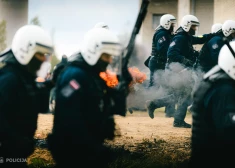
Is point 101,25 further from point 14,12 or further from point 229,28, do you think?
point 14,12

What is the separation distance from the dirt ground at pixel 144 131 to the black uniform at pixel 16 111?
3260 mm

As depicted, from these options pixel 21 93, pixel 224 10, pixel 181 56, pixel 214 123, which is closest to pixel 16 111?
pixel 21 93

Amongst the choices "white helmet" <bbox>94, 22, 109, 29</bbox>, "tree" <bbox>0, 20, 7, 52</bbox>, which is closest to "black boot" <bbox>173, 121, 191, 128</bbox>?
"white helmet" <bbox>94, 22, 109, 29</bbox>

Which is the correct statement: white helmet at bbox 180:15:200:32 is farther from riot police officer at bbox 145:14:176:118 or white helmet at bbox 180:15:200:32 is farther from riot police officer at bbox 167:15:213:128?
riot police officer at bbox 145:14:176:118

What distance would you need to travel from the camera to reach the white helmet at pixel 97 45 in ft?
13.4

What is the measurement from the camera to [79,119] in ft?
11.9

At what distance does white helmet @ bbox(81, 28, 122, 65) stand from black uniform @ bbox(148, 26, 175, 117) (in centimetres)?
617

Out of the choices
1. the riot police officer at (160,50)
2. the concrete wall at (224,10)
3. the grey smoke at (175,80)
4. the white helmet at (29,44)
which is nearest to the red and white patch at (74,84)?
the white helmet at (29,44)

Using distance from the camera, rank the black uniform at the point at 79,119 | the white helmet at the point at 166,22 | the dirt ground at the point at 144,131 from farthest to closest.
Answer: the white helmet at the point at 166,22 < the dirt ground at the point at 144,131 < the black uniform at the point at 79,119

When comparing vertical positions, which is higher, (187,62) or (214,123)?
(187,62)

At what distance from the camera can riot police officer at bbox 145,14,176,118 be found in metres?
10.5

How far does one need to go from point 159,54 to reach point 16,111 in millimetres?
7257

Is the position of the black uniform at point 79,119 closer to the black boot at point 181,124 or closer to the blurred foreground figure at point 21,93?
the blurred foreground figure at point 21,93

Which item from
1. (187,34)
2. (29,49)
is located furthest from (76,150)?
(187,34)
